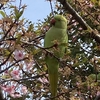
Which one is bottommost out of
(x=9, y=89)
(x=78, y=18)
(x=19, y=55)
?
(x=9, y=89)

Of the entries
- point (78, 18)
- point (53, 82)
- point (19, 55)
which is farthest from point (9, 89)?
point (78, 18)

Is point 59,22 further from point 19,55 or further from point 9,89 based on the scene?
point 9,89

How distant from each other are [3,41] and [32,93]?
89 centimetres

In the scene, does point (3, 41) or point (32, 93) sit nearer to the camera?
point (3, 41)

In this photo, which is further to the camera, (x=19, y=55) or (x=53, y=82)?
(x=53, y=82)

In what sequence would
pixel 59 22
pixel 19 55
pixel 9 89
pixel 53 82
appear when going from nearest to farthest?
1. pixel 19 55
2. pixel 53 82
3. pixel 59 22
4. pixel 9 89

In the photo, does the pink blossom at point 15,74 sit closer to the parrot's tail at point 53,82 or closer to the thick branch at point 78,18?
the parrot's tail at point 53,82

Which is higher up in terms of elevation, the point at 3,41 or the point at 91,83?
the point at 3,41

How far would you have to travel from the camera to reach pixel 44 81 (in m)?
2.37

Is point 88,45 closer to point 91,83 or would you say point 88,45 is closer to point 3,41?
point 91,83

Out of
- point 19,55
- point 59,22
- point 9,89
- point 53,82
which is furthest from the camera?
point 9,89

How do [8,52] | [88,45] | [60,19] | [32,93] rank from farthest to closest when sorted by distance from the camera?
[88,45]
[32,93]
[60,19]
[8,52]

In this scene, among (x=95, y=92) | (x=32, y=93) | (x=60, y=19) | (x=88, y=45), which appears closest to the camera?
(x=60, y=19)

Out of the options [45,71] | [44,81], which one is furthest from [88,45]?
[45,71]
